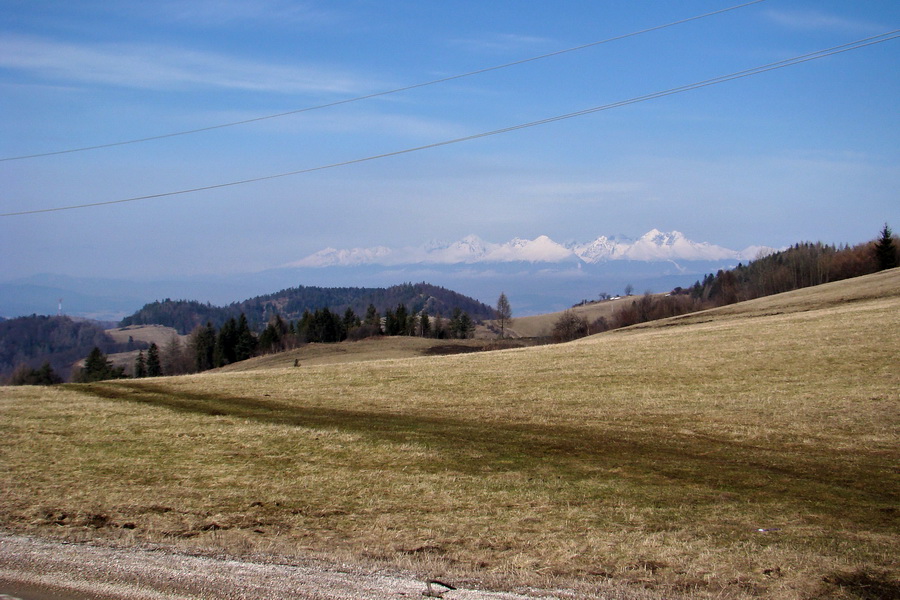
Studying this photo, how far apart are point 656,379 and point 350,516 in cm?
2061

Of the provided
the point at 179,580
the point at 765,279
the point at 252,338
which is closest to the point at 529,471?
the point at 179,580

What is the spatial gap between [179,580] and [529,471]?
860 centimetres

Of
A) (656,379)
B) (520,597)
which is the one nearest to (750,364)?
(656,379)

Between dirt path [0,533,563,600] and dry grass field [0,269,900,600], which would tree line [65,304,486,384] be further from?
dirt path [0,533,563,600]

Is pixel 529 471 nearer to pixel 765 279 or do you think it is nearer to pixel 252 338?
pixel 252 338

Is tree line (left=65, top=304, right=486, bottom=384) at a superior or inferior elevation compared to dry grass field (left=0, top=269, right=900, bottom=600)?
superior

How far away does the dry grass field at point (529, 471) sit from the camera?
32.5 ft

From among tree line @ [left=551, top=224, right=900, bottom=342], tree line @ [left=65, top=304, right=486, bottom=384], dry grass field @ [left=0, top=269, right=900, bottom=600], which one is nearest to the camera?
dry grass field @ [left=0, top=269, right=900, bottom=600]

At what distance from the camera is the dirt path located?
28.2ft

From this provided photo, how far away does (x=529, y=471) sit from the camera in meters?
15.7

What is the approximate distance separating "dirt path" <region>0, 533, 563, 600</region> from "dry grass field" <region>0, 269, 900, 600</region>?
22.4 inches

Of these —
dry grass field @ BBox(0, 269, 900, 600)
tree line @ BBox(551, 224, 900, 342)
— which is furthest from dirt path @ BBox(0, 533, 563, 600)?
tree line @ BBox(551, 224, 900, 342)

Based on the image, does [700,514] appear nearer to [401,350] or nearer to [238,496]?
[238,496]

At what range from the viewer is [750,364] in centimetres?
3056
